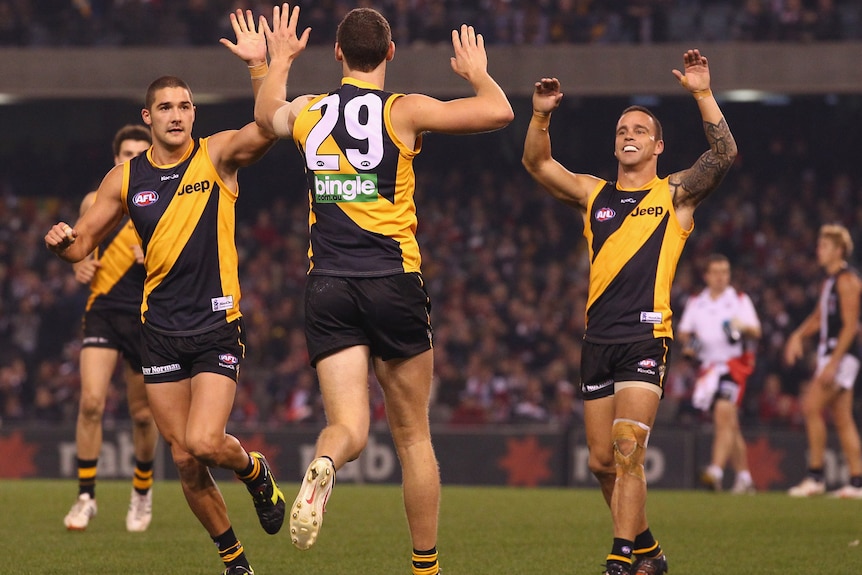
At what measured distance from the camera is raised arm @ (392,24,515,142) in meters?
5.76

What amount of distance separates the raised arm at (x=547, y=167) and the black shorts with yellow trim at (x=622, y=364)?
865 millimetres

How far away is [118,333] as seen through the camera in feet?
31.2

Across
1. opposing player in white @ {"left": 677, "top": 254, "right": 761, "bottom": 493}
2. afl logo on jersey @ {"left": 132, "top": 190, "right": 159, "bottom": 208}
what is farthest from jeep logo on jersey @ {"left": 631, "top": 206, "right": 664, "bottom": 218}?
opposing player in white @ {"left": 677, "top": 254, "right": 761, "bottom": 493}

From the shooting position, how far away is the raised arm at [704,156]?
7086mm

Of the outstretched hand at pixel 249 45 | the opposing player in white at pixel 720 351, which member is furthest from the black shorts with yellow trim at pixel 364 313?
the opposing player in white at pixel 720 351

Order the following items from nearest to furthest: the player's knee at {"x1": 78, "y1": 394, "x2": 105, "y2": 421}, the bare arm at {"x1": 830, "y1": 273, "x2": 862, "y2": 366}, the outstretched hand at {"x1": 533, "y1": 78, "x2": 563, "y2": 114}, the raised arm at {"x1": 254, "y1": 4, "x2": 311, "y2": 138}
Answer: the raised arm at {"x1": 254, "y1": 4, "x2": 311, "y2": 138} < the outstretched hand at {"x1": 533, "y1": 78, "x2": 563, "y2": 114} < the player's knee at {"x1": 78, "y1": 394, "x2": 105, "y2": 421} < the bare arm at {"x1": 830, "y1": 273, "x2": 862, "y2": 366}

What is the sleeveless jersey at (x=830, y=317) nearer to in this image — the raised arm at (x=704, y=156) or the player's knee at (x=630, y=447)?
the raised arm at (x=704, y=156)

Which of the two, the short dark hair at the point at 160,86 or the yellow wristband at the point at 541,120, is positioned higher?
the short dark hair at the point at 160,86

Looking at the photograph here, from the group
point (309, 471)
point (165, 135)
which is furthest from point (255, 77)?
point (309, 471)

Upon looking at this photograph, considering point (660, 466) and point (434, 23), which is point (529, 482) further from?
point (434, 23)

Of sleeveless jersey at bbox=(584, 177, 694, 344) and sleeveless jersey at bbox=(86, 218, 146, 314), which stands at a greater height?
sleeveless jersey at bbox=(584, 177, 694, 344)

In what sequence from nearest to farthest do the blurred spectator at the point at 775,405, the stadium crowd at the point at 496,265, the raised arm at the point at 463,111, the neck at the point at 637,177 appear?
the raised arm at the point at 463,111, the neck at the point at 637,177, the blurred spectator at the point at 775,405, the stadium crowd at the point at 496,265

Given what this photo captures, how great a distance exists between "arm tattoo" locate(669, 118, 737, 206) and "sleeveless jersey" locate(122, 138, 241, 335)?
2.39m

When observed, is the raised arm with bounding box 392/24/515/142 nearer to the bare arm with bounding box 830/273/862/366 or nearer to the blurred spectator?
the bare arm with bounding box 830/273/862/366
